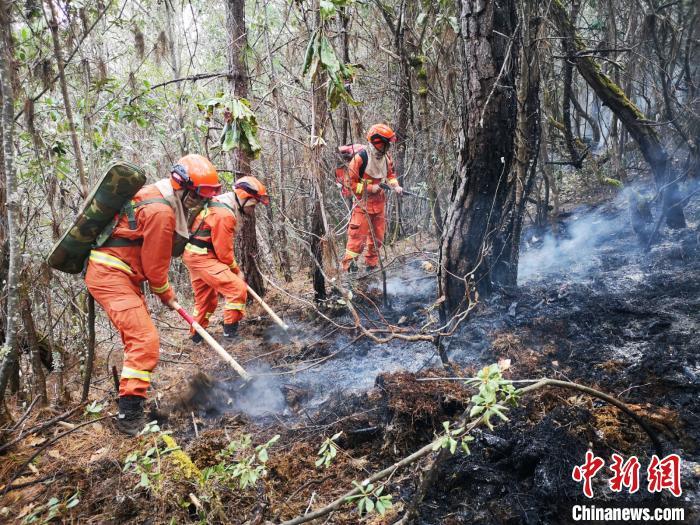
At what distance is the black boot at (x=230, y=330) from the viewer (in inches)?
222

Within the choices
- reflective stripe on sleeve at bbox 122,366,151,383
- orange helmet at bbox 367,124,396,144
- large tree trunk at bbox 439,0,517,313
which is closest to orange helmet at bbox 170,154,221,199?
reflective stripe on sleeve at bbox 122,366,151,383

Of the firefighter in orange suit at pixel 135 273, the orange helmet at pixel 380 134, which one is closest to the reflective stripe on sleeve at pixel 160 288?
the firefighter in orange suit at pixel 135 273

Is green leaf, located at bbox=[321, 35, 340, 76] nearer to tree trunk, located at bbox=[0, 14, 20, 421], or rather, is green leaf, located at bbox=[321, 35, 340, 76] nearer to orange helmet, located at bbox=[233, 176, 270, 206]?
tree trunk, located at bbox=[0, 14, 20, 421]

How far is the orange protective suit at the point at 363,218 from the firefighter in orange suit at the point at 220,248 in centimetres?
136

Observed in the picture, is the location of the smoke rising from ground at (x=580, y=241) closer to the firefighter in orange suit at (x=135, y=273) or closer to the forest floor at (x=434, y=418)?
the forest floor at (x=434, y=418)

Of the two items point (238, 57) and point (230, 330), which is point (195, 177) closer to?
point (230, 330)

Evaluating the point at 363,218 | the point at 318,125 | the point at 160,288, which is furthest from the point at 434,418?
the point at 363,218

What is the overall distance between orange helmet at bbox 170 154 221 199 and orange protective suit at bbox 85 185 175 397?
212 millimetres

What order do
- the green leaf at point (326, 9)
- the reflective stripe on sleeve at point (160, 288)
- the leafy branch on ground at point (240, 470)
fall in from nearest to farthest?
the leafy branch on ground at point (240, 470)
the green leaf at point (326, 9)
the reflective stripe on sleeve at point (160, 288)

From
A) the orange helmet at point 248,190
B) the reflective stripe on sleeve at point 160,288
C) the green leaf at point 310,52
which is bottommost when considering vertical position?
the reflective stripe on sleeve at point 160,288

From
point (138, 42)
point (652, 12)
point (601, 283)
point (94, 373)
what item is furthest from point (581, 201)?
point (94, 373)

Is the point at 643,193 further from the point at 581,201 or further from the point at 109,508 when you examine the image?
the point at 109,508

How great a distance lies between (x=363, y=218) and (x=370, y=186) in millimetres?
468

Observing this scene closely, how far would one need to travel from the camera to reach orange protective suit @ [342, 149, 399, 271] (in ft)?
20.5
